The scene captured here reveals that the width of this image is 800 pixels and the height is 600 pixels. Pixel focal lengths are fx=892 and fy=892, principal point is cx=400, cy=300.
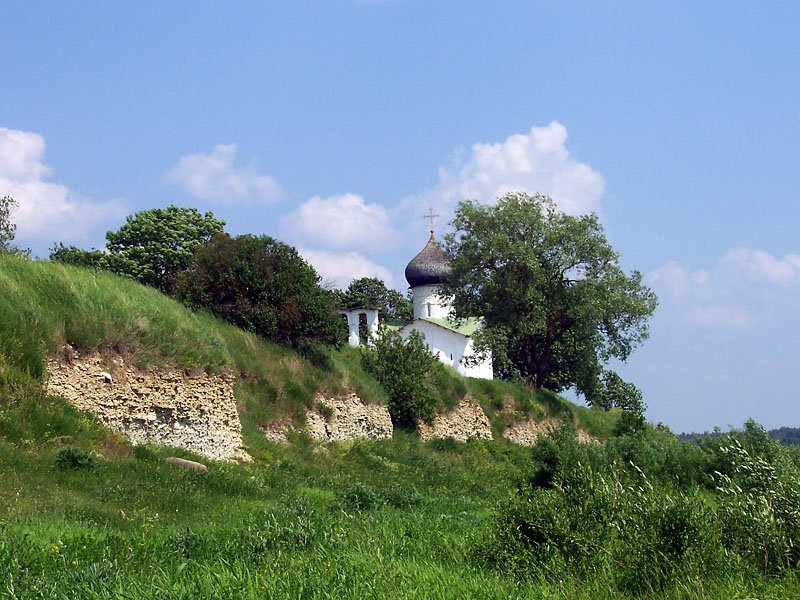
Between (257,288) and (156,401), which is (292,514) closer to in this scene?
(156,401)

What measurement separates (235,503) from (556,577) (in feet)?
22.3

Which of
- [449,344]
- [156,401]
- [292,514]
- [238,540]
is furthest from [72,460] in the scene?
[449,344]

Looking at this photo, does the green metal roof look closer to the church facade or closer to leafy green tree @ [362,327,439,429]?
the church facade

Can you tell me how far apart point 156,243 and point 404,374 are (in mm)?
28117

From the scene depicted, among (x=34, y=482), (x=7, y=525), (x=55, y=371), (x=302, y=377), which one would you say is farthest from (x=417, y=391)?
(x=7, y=525)

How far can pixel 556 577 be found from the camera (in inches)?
369

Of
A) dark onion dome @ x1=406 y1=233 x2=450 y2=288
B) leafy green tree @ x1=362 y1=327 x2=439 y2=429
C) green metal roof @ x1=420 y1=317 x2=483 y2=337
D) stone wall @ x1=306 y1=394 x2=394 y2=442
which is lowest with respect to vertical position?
stone wall @ x1=306 y1=394 x2=394 y2=442

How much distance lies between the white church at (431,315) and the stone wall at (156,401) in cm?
4053

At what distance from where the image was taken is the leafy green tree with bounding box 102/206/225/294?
53.3m

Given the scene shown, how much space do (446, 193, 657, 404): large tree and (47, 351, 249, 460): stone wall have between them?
2378 centimetres

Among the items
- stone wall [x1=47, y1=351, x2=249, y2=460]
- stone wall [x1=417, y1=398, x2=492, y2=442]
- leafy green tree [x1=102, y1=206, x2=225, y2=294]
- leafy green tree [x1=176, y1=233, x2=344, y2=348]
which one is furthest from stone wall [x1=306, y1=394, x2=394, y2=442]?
leafy green tree [x1=102, y1=206, x2=225, y2=294]

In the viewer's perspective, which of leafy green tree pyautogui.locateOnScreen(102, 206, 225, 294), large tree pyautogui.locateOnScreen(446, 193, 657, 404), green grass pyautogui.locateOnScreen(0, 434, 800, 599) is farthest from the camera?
leafy green tree pyautogui.locateOnScreen(102, 206, 225, 294)

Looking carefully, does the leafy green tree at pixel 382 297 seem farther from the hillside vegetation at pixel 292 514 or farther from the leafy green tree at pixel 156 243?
the hillside vegetation at pixel 292 514

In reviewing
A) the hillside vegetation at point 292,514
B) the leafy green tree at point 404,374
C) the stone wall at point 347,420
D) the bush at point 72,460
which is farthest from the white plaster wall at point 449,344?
the bush at point 72,460
